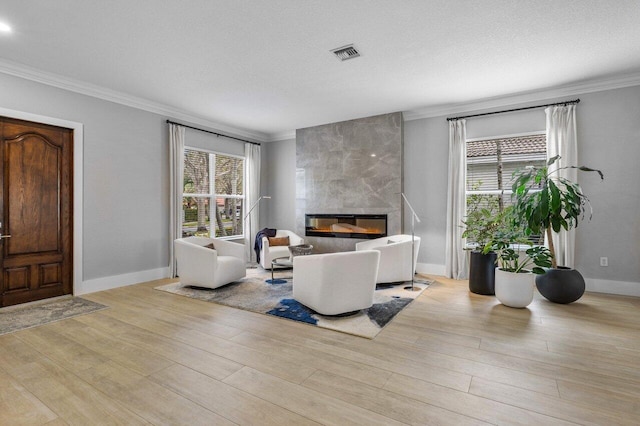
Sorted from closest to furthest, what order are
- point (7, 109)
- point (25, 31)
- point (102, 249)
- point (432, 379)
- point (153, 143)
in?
1. point (432, 379)
2. point (25, 31)
3. point (7, 109)
4. point (102, 249)
5. point (153, 143)

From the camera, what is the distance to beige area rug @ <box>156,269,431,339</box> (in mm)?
3062

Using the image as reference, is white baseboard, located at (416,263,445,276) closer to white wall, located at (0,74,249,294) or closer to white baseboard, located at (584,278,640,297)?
white baseboard, located at (584,278,640,297)

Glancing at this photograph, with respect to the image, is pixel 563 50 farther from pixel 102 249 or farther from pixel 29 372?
pixel 102 249

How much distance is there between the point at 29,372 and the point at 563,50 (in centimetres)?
562

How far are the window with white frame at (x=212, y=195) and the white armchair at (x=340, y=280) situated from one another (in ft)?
10.9

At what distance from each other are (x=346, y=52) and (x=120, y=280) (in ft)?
14.5

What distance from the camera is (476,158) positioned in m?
5.16

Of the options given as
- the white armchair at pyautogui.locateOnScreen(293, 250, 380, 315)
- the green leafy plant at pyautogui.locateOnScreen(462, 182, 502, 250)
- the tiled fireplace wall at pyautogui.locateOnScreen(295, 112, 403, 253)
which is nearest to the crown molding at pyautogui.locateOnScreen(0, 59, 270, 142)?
the tiled fireplace wall at pyautogui.locateOnScreen(295, 112, 403, 253)

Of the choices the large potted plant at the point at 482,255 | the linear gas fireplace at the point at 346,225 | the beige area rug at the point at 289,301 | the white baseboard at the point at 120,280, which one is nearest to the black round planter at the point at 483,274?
the large potted plant at the point at 482,255

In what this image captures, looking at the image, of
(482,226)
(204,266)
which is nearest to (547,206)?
(482,226)

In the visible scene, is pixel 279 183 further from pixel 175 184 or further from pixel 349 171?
pixel 175 184

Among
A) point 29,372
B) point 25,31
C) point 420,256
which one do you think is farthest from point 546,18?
point 29,372

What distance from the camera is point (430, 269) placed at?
542 cm

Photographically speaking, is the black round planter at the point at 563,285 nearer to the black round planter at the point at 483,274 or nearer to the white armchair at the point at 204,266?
the black round planter at the point at 483,274
